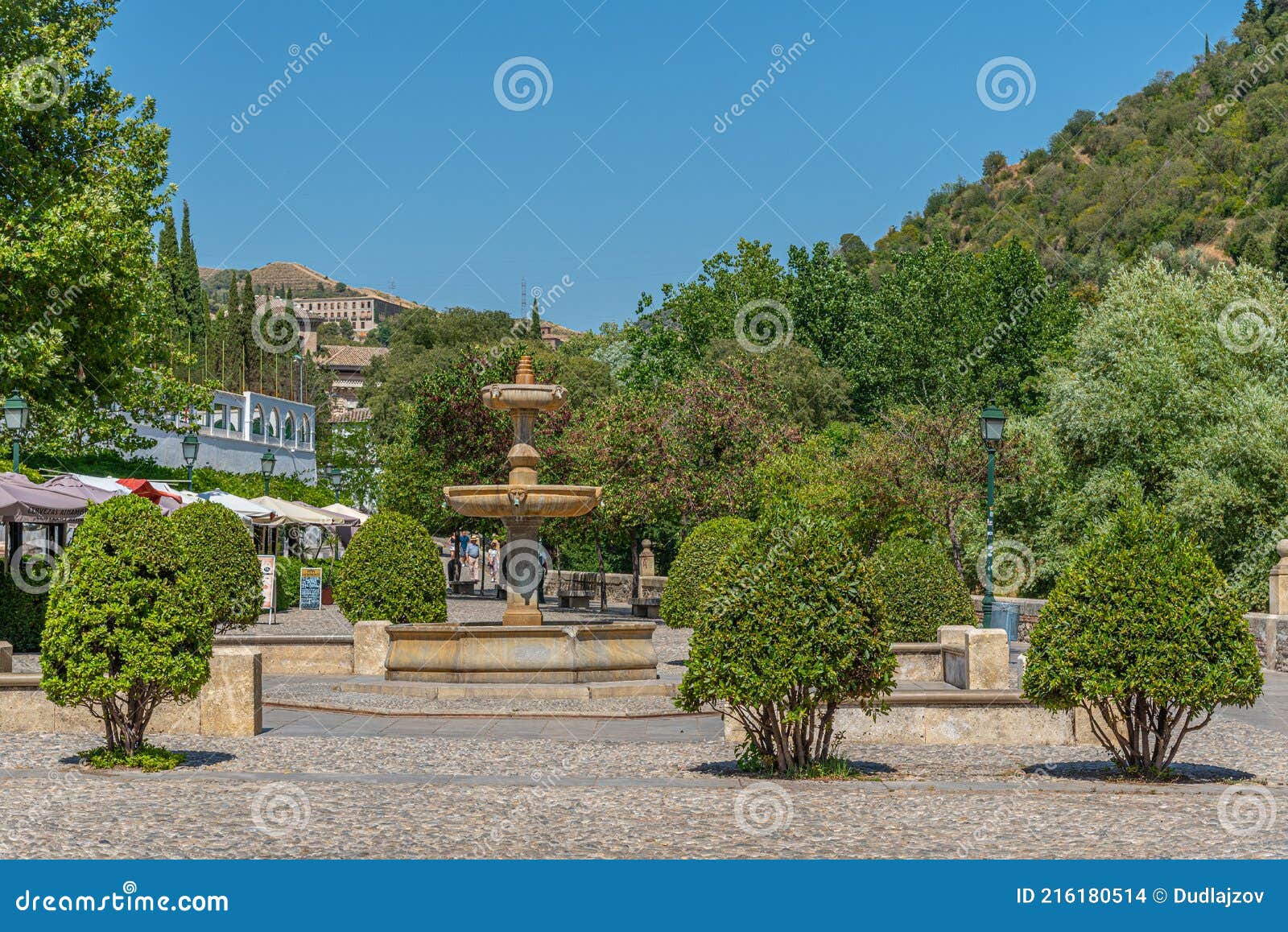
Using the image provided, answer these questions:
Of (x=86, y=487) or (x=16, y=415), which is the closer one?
(x=16, y=415)

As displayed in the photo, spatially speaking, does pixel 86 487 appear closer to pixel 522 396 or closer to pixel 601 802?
pixel 522 396

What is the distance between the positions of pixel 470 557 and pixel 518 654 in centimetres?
3740

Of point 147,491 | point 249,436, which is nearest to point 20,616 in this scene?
point 147,491

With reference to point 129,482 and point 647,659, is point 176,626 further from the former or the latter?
point 129,482

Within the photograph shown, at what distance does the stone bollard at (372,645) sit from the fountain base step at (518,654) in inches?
31.1

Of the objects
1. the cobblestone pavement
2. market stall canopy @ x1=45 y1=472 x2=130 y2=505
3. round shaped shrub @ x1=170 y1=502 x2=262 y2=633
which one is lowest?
the cobblestone pavement

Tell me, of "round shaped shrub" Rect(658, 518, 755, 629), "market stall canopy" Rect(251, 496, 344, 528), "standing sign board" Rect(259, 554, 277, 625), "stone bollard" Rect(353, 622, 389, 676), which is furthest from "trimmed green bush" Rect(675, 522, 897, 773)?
"market stall canopy" Rect(251, 496, 344, 528)

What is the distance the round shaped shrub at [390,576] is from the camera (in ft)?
63.0

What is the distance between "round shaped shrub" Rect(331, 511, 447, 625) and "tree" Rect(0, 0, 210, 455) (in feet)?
26.6

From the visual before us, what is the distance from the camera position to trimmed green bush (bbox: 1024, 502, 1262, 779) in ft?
31.5

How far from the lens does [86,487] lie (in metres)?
Answer: 22.0

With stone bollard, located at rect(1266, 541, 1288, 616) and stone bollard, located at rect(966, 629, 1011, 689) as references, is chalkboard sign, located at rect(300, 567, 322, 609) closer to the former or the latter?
stone bollard, located at rect(966, 629, 1011, 689)

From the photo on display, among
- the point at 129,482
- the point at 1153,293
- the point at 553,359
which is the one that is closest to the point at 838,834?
the point at 129,482

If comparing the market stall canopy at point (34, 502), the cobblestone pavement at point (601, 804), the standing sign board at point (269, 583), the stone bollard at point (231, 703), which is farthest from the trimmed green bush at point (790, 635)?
the standing sign board at point (269, 583)
